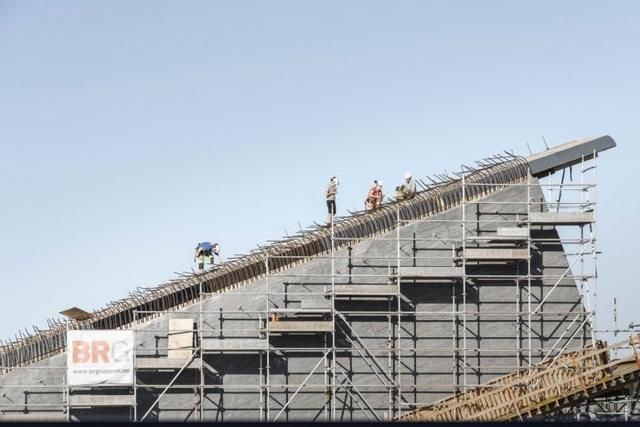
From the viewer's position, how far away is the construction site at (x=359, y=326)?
47.9m

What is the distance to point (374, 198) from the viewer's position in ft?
168

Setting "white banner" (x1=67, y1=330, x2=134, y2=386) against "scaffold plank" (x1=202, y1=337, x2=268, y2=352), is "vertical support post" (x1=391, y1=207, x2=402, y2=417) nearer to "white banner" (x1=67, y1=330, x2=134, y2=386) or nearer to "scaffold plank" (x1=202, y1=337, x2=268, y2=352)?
"scaffold plank" (x1=202, y1=337, x2=268, y2=352)

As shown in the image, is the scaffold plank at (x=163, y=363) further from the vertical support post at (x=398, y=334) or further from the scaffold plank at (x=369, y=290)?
the vertical support post at (x=398, y=334)

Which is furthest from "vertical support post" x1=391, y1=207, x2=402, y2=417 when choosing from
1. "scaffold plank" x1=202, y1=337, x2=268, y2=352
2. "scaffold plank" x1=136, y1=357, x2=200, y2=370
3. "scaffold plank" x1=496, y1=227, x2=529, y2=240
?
"scaffold plank" x1=136, y1=357, x2=200, y2=370

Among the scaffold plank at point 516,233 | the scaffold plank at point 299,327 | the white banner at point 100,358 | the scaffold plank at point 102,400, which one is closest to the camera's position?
the scaffold plank at point 102,400

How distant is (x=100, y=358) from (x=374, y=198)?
10840 mm

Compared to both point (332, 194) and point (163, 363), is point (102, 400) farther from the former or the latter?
point (332, 194)

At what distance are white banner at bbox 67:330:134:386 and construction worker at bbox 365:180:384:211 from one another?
9375 mm

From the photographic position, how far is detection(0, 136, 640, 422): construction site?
47906 millimetres

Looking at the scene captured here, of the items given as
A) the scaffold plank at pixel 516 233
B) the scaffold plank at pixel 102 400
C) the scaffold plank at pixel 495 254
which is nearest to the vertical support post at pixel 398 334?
the scaffold plank at pixel 495 254

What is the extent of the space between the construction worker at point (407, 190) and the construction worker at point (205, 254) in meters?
6.49

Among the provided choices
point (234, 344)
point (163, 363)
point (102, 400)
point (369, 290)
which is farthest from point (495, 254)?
point (102, 400)

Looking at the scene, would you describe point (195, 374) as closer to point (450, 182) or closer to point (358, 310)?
point (358, 310)

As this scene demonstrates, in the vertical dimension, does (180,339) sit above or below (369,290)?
below
